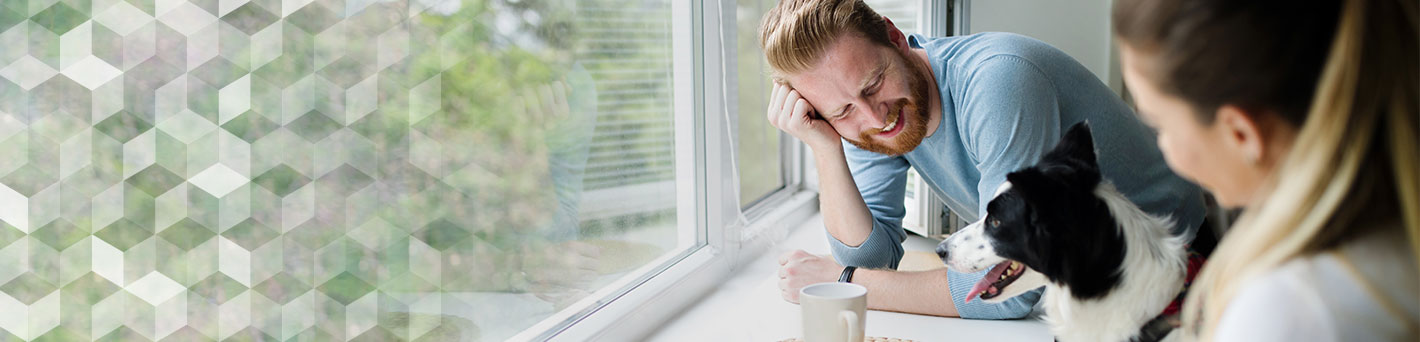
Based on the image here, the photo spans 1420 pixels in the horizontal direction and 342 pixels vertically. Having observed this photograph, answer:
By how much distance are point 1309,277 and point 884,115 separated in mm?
912

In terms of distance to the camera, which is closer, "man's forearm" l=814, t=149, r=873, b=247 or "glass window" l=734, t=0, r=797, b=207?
"man's forearm" l=814, t=149, r=873, b=247

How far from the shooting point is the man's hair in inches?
49.8

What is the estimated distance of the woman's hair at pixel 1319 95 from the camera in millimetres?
445

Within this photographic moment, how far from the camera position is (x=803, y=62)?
1.30 metres

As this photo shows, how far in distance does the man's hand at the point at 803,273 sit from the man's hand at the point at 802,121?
0.65ft

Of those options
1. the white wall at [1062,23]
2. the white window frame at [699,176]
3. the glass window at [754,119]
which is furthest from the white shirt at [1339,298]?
the white wall at [1062,23]

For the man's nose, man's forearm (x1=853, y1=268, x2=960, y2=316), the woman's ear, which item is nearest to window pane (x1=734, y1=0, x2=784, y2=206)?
the man's nose

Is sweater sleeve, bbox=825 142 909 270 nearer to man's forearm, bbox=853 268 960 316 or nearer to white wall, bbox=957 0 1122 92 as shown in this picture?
man's forearm, bbox=853 268 960 316

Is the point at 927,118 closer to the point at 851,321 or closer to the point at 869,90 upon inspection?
the point at 869,90

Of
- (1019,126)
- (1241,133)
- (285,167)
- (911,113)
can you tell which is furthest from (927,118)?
(285,167)

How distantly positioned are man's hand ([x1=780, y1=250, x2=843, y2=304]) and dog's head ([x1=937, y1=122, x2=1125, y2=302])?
1.83ft

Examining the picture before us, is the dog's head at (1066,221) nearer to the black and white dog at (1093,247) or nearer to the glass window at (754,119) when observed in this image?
the black and white dog at (1093,247)

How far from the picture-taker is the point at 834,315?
878mm

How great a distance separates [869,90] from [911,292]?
33 cm
